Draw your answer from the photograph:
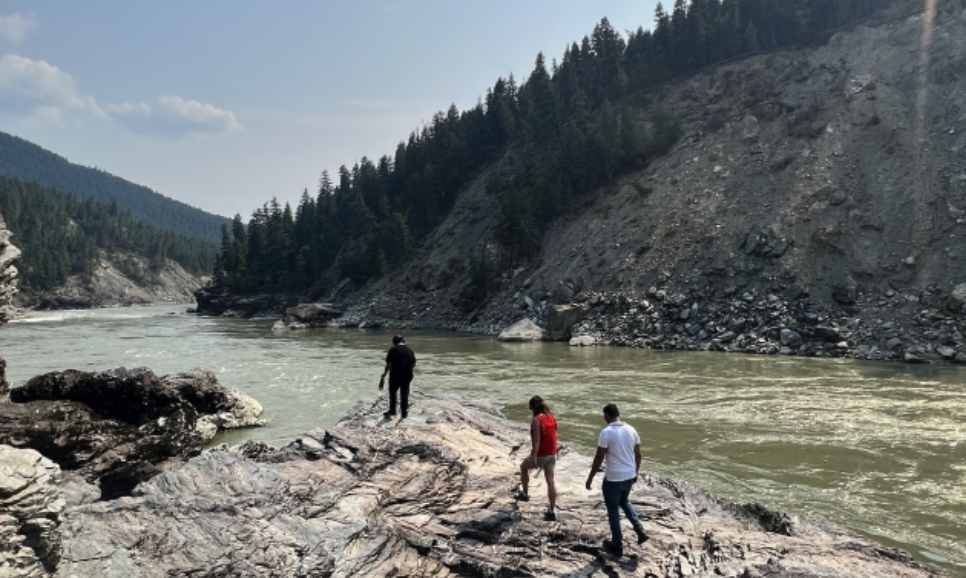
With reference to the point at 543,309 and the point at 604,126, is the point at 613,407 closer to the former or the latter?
the point at 543,309

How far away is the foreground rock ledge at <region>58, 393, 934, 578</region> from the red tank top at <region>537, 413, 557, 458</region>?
883 millimetres

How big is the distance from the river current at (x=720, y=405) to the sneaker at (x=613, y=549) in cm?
523

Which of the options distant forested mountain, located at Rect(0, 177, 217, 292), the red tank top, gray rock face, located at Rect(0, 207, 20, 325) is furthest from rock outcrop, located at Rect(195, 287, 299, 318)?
the red tank top

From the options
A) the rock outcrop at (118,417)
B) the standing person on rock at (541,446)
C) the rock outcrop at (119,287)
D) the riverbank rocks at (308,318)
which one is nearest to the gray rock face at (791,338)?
the rock outcrop at (118,417)

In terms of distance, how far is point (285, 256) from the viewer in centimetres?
9988

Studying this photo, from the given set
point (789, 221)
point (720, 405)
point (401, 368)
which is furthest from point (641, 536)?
point (789, 221)

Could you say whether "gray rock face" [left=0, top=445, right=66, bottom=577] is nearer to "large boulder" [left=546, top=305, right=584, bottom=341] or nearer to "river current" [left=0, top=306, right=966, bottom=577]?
"river current" [left=0, top=306, right=966, bottom=577]

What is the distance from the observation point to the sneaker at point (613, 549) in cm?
789

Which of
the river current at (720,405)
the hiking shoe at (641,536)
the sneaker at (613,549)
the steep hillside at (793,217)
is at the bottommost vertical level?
the river current at (720,405)

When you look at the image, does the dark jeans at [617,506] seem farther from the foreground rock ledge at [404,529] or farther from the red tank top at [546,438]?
the red tank top at [546,438]

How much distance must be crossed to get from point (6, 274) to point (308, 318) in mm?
48544

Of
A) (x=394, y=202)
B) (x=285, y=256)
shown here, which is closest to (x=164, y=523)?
(x=394, y=202)

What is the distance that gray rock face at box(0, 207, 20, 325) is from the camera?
1598 centimetres

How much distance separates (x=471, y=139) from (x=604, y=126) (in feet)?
108
